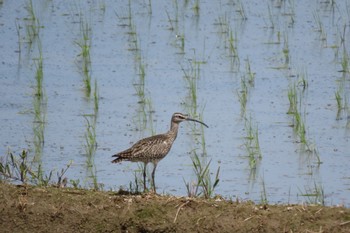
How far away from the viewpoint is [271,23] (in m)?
17.9

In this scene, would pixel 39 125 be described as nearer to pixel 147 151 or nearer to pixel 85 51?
pixel 85 51

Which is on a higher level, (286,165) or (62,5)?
(62,5)

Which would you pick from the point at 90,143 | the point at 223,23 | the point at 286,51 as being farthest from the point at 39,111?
the point at 223,23

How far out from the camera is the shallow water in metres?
12.6

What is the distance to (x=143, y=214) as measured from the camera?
32.9ft

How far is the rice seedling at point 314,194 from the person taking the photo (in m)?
11.1

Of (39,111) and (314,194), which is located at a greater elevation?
(39,111)

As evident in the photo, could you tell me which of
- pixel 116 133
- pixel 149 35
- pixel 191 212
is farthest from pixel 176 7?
pixel 191 212

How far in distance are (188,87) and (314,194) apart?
394 cm

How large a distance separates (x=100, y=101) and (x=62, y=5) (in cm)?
486

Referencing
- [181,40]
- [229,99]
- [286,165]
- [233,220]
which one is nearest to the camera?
[233,220]

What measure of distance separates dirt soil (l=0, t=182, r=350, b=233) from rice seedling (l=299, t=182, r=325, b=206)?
1186 mm

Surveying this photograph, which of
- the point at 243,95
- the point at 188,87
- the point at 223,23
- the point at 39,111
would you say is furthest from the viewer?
the point at 223,23

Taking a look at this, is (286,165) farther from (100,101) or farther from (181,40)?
(181,40)
